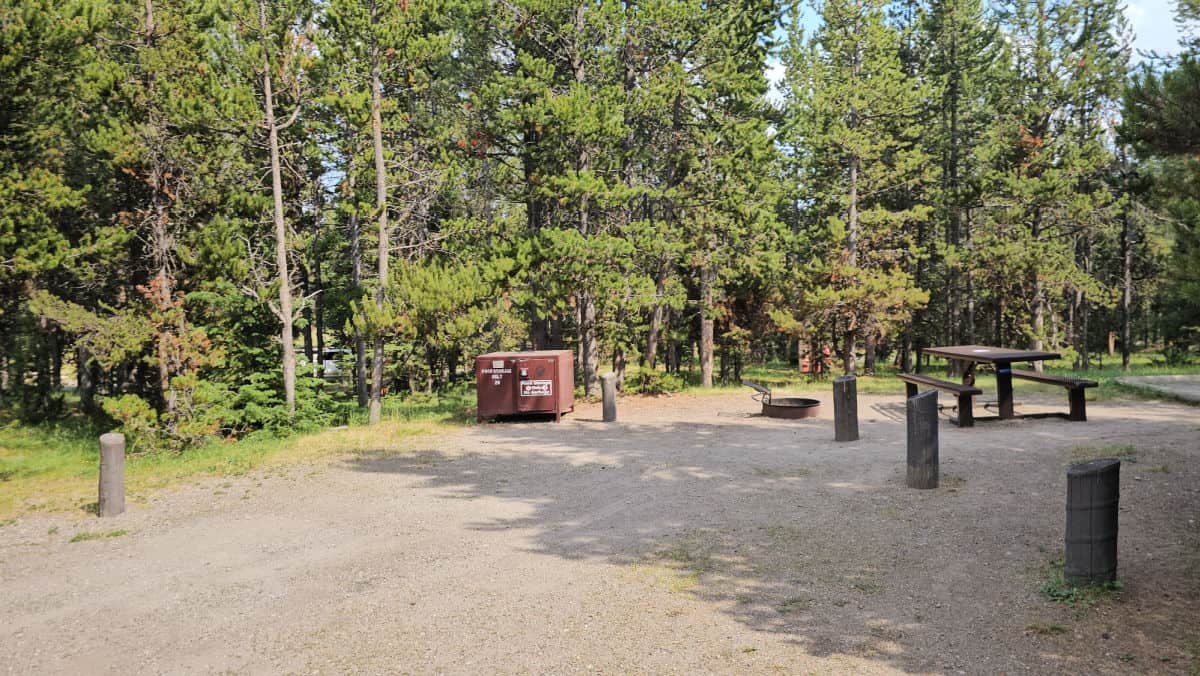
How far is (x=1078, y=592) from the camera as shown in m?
5.42

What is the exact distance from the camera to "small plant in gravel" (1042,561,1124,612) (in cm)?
528

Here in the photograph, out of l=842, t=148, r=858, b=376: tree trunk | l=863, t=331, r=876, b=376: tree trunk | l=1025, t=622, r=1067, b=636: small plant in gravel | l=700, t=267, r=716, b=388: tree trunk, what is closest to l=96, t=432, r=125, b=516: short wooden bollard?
l=1025, t=622, r=1067, b=636: small plant in gravel

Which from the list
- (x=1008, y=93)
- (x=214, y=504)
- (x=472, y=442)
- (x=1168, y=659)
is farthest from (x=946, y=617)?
(x=1008, y=93)

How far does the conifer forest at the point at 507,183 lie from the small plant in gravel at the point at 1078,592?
255 centimetres

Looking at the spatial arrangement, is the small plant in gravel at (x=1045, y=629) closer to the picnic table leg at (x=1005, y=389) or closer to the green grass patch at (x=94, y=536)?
the green grass patch at (x=94, y=536)

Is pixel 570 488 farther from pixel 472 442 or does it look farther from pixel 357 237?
pixel 357 237

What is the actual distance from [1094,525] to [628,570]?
3.84 m

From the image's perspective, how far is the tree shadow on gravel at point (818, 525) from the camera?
5.14 meters

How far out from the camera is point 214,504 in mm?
9914

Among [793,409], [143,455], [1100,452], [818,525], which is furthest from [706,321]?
[818,525]

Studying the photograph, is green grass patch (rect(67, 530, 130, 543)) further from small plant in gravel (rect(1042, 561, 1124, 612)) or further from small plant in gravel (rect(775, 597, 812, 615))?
small plant in gravel (rect(1042, 561, 1124, 612))

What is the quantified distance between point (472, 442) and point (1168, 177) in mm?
11565

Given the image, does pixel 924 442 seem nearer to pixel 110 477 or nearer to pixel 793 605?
pixel 793 605

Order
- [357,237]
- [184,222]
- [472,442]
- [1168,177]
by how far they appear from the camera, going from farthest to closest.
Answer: [357,237] → [184,222] → [472,442] → [1168,177]
